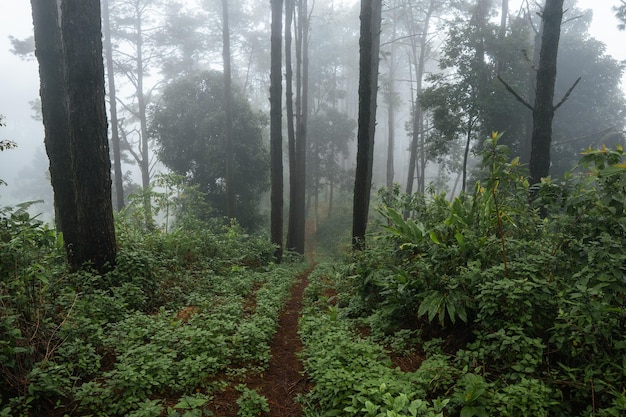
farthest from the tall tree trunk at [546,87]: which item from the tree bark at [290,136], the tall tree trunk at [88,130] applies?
the tree bark at [290,136]

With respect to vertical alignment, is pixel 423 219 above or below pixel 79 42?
below

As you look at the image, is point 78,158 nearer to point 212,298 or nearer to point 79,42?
point 79,42

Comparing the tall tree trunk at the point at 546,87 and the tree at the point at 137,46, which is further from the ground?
the tree at the point at 137,46

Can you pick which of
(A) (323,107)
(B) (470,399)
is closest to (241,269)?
(B) (470,399)

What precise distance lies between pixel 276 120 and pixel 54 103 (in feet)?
22.4

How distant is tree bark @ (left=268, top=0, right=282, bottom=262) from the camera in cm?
1247

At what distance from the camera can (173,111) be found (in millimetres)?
18891

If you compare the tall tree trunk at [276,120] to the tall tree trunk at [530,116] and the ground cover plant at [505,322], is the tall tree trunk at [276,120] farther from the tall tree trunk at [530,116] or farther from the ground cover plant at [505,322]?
the tall tree trunk at [530,116]

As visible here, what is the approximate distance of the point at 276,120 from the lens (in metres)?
12.5

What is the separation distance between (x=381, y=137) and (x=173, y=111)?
45.0 m

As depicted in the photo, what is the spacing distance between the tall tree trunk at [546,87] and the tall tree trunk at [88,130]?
25.0ft

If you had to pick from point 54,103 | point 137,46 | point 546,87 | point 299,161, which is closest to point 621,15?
point 546,87

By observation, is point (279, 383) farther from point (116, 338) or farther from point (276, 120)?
point (276, 120)

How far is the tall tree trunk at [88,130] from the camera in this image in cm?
538
